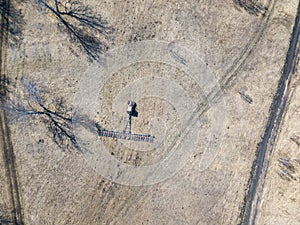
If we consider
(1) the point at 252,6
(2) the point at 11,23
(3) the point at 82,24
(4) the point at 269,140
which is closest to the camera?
(2) the point at 11,23

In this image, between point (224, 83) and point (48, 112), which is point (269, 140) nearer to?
point (224, 83)

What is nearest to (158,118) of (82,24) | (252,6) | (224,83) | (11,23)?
(224,83)

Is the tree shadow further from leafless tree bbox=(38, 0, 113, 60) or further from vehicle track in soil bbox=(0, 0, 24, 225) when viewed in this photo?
vehicle track in soil bbox=(0, 0, 24, 225)

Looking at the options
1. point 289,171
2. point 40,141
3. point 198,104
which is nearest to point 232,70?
point 198,104

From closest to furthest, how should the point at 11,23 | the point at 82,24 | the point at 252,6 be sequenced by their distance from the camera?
the point at 11,23
the point at 82,24
the point at 252,6

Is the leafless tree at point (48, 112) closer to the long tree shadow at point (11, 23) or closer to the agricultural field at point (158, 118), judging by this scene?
the agricultural field at point (158, 118)

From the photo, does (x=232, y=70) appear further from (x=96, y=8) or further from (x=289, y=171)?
(x=96, y=8)

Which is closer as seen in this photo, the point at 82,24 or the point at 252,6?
the point at 82,24

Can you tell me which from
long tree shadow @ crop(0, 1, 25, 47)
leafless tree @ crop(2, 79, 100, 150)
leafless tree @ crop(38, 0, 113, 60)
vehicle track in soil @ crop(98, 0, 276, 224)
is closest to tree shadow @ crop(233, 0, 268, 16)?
vehicle track in soil @ crop(98, 0, 276, 224)
